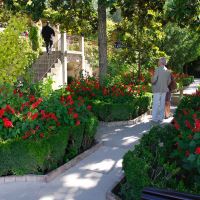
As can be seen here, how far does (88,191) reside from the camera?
5.46m

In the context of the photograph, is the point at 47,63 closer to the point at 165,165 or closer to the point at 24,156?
the point at 24,156

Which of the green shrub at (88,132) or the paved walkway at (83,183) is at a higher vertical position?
the green shrub at (88,132)

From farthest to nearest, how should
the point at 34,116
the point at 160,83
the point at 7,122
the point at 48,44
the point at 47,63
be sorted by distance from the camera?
the point at 47,63 → the point at 48,44 → the point at 160,83 → the point at 34,116 → the point at 7,122

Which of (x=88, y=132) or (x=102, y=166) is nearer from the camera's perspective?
(x=102, y=166)

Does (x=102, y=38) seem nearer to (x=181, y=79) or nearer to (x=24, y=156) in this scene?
(x=24, y=156)

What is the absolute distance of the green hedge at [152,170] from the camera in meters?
4.54

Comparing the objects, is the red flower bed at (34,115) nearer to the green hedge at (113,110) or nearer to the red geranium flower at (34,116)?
the red geranium flower at (34,116)

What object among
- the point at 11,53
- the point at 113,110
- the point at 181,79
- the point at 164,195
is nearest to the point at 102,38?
the point at 113,110

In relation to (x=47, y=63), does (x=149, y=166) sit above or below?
below

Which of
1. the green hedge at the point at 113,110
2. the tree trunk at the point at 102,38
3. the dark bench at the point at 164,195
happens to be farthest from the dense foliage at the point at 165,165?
the tree trunk at the point at 102,38

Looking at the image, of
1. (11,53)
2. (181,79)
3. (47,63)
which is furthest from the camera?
(181,79)

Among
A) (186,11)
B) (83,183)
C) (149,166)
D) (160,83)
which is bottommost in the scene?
(83,183)

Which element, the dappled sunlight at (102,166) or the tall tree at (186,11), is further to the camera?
the tall tree at (186,11)

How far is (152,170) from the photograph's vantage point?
16.0 ft
